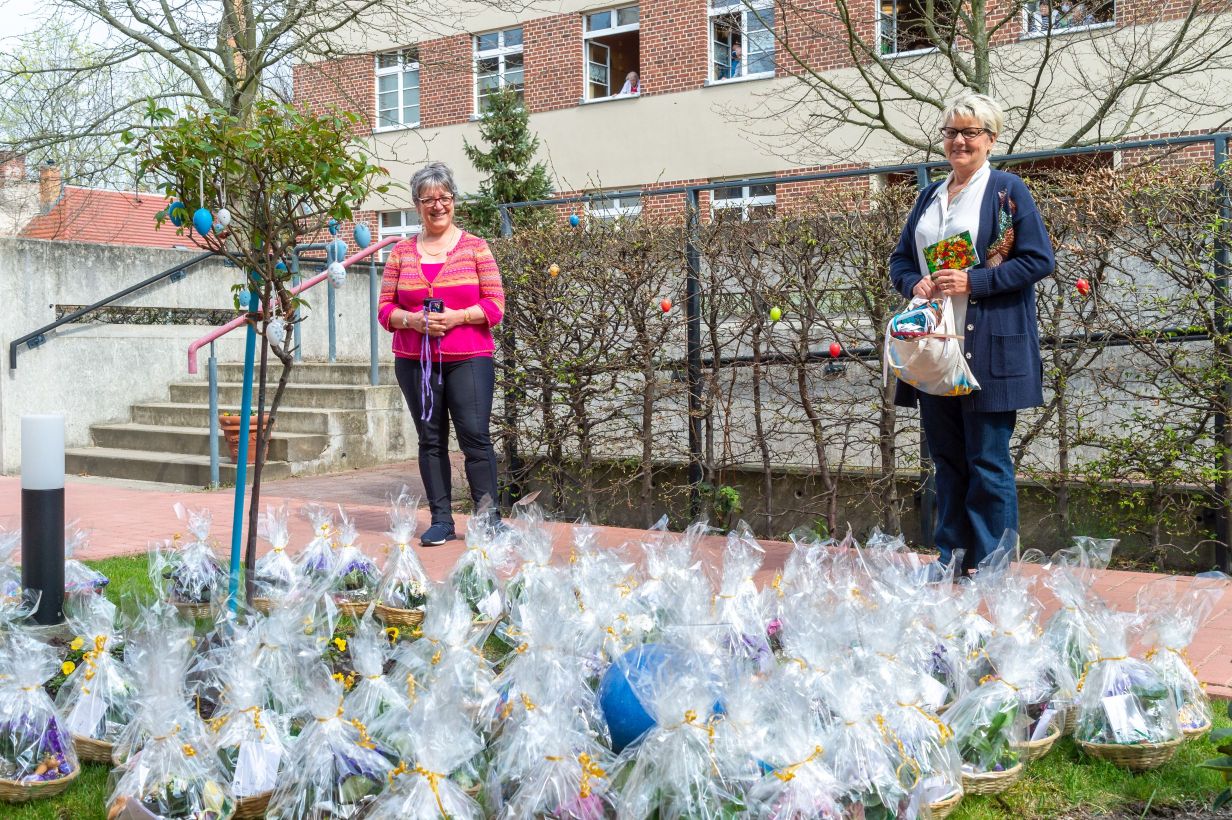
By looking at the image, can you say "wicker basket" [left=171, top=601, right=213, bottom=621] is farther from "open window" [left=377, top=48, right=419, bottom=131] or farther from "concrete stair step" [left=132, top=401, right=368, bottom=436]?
"open window" [left=377, top=48, right=419, bottom=131]

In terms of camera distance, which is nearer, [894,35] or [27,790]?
[27,790]

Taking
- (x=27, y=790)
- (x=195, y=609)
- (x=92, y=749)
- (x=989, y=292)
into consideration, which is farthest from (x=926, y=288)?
(x=27, y=790)

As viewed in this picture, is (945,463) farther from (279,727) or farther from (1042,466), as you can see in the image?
(279,727)

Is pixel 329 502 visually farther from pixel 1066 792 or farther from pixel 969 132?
pixel 1066 792

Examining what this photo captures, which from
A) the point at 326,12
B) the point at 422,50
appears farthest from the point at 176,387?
the point at 422,50

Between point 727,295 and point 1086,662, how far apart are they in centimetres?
373

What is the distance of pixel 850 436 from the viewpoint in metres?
6.56

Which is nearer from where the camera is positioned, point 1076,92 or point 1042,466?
point 1042,466

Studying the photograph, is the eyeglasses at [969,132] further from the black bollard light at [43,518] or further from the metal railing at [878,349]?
the black bollard light at [43,518]

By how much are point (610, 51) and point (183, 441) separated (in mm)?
13022

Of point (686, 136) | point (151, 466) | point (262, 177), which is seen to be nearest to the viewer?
point (262, 177)

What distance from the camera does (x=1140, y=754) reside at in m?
3.04

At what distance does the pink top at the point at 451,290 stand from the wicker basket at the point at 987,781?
11.9 feet

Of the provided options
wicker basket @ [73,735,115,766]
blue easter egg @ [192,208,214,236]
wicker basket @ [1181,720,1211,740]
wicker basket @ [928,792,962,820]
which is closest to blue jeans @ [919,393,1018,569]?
wicker basket @ [1181,720,1211,740]
